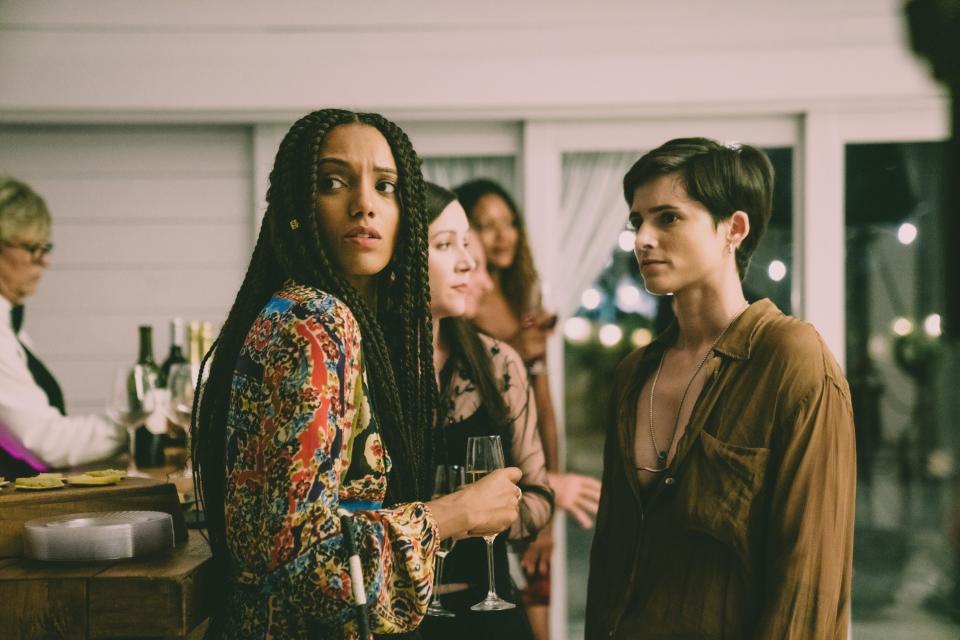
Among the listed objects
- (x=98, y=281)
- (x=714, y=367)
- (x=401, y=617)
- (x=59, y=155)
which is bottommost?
(x=401, y=617)

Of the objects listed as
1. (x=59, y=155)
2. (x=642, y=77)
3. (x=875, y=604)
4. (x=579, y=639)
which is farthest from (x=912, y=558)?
(x=59, y=155)

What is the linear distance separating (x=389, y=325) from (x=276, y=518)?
1.52 ft

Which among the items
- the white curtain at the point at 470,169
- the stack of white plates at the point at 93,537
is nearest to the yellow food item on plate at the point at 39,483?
the stack of white plates at the point at 93,537

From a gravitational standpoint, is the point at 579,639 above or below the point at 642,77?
below

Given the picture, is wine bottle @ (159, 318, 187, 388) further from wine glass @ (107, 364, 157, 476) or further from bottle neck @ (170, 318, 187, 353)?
wine glass @ (107, 364, 157, 476)

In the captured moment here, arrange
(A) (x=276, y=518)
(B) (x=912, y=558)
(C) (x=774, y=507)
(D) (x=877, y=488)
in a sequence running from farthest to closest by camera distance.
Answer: (D) (x=877, y=488) → (B) (x=912, y=558) → (C) (x=774, y=507) → (A) (x=276, y=518)

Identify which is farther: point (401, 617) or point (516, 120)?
point (516, 120)

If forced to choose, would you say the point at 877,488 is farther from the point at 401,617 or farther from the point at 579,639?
the point at 401,617

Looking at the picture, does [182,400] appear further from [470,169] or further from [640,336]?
[640,336]

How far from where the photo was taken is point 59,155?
3863 millimetres

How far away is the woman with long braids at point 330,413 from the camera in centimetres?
108

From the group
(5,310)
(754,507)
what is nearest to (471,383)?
(754,507)

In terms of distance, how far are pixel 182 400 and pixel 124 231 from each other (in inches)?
66.3

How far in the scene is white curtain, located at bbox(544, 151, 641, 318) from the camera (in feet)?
12.9
